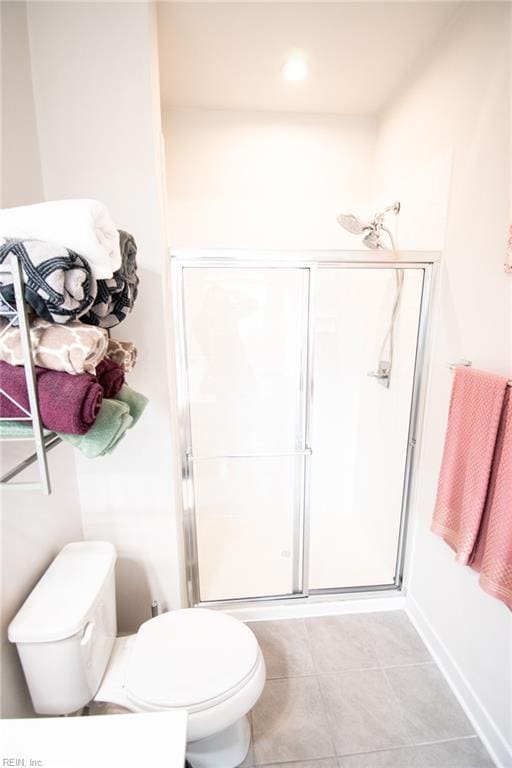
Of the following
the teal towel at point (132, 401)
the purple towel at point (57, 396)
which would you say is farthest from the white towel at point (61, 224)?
the teal towel at point (132, 401)

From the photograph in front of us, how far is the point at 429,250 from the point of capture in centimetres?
147

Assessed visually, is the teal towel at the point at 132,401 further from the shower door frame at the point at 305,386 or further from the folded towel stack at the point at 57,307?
the shower door frame at the point at 305,386

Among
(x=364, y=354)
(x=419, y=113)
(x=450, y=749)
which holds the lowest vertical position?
(x=450, y=749)

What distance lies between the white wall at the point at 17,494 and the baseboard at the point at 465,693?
5.22 feet

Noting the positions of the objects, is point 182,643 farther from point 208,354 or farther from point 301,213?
point 301,213

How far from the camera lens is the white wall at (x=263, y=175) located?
74.8 inches

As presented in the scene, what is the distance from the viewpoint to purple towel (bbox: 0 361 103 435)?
649 millimetres

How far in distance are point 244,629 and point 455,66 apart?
2.30 meters

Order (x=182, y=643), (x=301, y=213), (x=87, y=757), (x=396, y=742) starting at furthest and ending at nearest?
(x=301, y=213), (x=396, y=742), (x=182, y=643), (x=87, y=757)

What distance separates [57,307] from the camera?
0.63m

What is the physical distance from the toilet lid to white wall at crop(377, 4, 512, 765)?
89 cm

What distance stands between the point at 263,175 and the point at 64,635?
2.34 m

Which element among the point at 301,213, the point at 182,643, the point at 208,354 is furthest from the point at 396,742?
the point at 301,213

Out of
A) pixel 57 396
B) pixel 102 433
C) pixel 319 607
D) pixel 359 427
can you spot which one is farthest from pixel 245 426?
pixel 57 396
